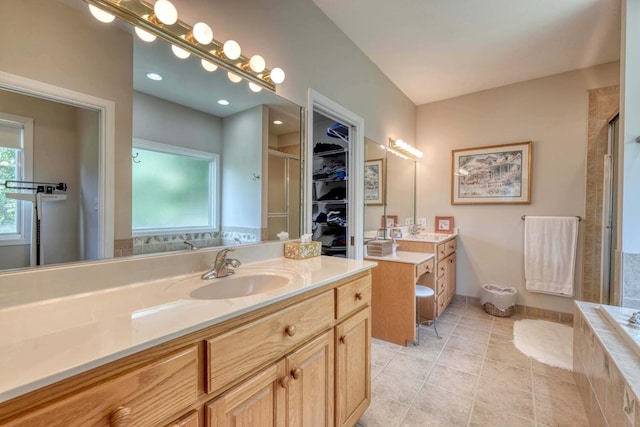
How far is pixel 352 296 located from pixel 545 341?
7.49 feet

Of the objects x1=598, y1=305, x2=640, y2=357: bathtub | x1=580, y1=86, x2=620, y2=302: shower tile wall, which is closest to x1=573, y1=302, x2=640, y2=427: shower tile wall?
x1=598, y1=305, x2=640, y2=357: bathtub

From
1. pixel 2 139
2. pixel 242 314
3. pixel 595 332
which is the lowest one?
pixel 595 332

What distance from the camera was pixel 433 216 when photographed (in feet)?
12.1

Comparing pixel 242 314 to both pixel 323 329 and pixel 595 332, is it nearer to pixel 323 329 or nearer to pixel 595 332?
pixel 323 329

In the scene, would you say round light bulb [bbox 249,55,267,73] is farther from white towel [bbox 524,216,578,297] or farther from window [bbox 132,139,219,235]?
white towel [bbox 524,216,578,297]

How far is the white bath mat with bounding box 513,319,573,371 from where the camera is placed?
2.15 m

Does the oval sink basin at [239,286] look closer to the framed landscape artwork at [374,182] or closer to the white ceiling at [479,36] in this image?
the framed landscape artwork at [374,182]

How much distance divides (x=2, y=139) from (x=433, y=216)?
3.82 metres

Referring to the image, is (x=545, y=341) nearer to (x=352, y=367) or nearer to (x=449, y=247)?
(x=449, y=247)

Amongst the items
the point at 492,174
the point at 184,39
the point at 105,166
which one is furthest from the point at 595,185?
the point at 105,166

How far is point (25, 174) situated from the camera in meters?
0.84

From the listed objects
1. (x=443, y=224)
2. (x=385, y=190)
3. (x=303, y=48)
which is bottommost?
(x=443, y=224)

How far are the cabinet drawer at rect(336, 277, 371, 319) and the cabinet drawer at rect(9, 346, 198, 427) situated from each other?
69cm

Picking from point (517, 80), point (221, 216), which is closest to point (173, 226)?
point (221, 216)
